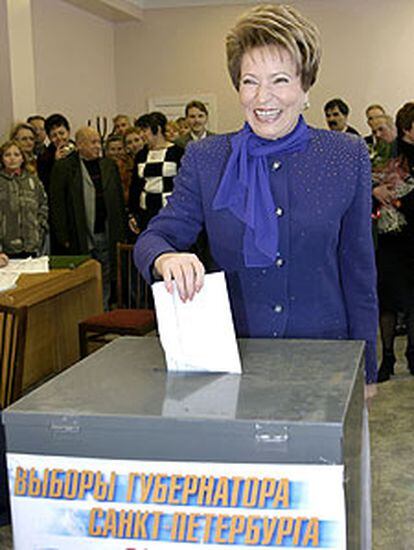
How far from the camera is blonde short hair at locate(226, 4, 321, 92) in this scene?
1.37 metres

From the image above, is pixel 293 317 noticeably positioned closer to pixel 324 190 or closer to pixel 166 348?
pixel 324 190

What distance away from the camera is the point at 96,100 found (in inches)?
360

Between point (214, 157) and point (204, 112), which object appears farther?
point (204, 112)

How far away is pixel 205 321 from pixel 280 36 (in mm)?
489

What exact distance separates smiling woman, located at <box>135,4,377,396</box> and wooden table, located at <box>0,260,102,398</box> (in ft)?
7.33

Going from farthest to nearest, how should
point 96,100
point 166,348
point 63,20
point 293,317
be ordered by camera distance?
1. point 96,100
2. point 63,20
3. point 293,317
4. point 166,348

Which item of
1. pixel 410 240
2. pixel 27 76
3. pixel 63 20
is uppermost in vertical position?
pixel 63 20

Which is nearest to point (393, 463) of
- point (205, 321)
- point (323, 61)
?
point (205, 321)

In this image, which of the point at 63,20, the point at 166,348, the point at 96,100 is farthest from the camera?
the point at 96,100

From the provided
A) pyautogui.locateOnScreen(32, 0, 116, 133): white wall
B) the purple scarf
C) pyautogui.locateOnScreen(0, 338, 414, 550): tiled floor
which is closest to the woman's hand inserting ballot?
the purple scarf

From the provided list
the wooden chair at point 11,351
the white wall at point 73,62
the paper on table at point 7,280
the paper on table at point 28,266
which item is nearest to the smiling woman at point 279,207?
the wooden chair at point 11,351

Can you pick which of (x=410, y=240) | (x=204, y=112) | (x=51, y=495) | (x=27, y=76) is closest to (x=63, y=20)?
(x=27, y=76)

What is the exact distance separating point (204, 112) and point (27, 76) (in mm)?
1382

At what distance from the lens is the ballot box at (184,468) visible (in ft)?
3.20
